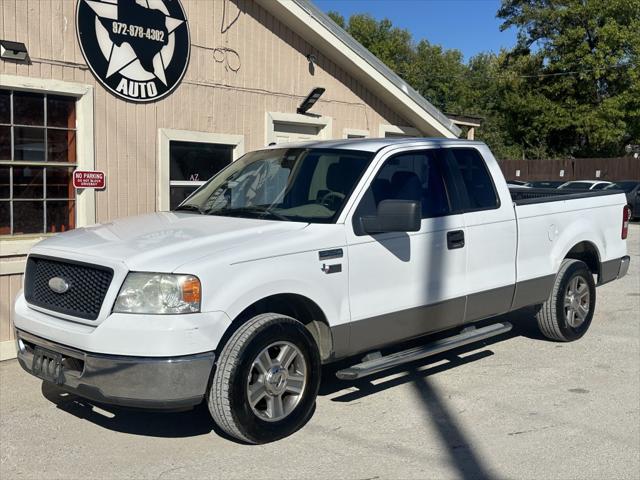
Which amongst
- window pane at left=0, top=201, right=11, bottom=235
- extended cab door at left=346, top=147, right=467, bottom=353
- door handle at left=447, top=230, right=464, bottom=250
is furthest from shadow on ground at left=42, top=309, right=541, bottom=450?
window pane at left=0, top=201, right=11, bottom=235

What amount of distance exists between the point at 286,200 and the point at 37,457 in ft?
7.85

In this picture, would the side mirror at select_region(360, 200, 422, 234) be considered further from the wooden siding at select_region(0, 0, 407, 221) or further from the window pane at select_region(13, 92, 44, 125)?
the window pane at select_region(13, 92, 44, 125)

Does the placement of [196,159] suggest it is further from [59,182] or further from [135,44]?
[59,182]

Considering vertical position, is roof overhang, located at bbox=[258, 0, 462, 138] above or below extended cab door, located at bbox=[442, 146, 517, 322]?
above

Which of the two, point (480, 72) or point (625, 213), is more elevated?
point (480, 72)

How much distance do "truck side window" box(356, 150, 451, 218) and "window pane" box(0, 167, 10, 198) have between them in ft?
12.3

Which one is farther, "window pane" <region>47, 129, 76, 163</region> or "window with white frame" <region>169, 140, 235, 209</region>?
"window with white frame" <region>169, 140, 235, 209</region>

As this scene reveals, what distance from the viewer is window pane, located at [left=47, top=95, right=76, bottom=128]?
23.4ft

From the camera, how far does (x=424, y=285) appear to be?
5488mm

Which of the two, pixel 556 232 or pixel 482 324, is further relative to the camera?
pixel 482 324

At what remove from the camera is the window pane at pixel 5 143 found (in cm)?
681

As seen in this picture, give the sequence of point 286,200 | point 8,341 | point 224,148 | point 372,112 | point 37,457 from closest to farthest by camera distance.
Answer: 1. point 37,457
2. point 286,200
3. point 8,341
4. point 224,148
5. point 372,112

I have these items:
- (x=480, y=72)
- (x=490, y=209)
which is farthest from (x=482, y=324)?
(x=480, y=72)

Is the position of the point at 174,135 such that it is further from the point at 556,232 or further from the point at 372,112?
the point at 556,232
